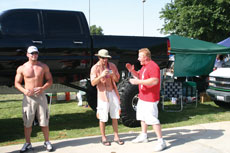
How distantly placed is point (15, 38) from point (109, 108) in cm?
230

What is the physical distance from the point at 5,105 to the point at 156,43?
227 inches

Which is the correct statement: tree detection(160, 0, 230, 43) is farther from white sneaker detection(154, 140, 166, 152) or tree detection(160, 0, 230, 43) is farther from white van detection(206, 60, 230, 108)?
white sneaker detection(154, 140, 166, 152)

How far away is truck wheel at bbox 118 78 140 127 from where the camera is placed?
18.9 feet

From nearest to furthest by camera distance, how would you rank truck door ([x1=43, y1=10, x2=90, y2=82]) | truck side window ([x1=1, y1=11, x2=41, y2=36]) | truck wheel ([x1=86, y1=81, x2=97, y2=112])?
1. truck side window ([x1=1, y1=11, x2=41, y2=36])
2. truck door ([x1=43, y1=10, x2=90, y2=82])
3. truck wheel ([x1=86, y1=81, x2=97, y2=112])

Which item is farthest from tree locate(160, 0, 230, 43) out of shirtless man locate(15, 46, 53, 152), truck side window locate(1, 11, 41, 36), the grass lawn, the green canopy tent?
shirtless man locate(15, 46, 53, 152)

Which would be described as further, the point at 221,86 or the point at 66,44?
A: the point at 221,86

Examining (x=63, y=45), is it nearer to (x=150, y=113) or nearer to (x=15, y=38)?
(x=15, y=38)

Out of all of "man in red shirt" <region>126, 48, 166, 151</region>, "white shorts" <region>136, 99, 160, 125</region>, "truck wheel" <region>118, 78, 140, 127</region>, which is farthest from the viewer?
"truck wheel" <region>118, 78, 140, 127</region>

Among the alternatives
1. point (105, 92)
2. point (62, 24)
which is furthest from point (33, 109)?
point (62, 24)

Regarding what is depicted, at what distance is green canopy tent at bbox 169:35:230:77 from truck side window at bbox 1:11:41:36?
5.72 m

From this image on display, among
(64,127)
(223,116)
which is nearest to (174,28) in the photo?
(223,116)

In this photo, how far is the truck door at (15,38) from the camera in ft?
16.5

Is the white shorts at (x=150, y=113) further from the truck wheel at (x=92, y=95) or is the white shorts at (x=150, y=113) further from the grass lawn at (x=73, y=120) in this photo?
the truck wheel at (x=92, y=95)

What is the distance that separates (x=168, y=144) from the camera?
4.61 m
